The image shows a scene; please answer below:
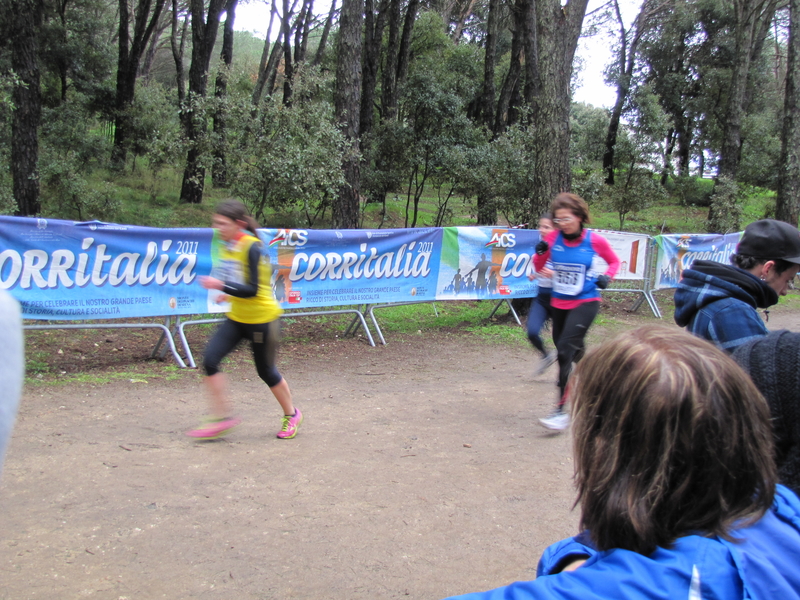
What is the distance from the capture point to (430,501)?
4.38 m

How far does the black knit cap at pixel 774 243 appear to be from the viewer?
265cm

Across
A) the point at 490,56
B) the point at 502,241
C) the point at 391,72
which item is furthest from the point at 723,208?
the point at 502,241

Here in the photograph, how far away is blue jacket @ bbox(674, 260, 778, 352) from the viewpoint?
250 centimetres

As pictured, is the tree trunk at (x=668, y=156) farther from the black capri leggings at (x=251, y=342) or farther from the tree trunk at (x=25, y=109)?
the black capri leggings at (x=251, y=342)

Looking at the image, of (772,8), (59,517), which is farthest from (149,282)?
(772,8)

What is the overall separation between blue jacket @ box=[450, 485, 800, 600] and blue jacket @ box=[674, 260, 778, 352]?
143cm

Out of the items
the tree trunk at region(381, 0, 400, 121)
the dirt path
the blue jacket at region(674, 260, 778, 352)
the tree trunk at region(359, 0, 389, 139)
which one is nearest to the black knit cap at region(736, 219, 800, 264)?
the blue jacket at region(674, 260, 778, 352)

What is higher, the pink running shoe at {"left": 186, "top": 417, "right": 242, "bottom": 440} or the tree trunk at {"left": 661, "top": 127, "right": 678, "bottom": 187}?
the tree trunk at {"left": 661, "top": 127, "right": 678, "bottom": 187}

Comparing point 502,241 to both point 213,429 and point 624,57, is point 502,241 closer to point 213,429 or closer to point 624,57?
point 213,429

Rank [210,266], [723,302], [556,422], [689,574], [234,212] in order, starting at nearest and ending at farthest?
[689,574]
[723,302]
[234,212]
[556,422]
[210,266]

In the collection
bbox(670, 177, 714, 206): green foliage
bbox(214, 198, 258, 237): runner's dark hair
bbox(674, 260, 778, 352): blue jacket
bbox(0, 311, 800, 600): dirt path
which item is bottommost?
bbox(0, 311, 800, 600): dirt path

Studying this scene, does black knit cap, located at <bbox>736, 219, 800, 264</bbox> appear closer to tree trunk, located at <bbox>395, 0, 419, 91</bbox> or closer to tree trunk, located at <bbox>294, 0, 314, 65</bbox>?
tree trunk, located at <bbox>395, 0, 419, 91</bbox>

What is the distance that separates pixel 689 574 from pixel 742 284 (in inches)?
73.6

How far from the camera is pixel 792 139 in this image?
61.6 ft
